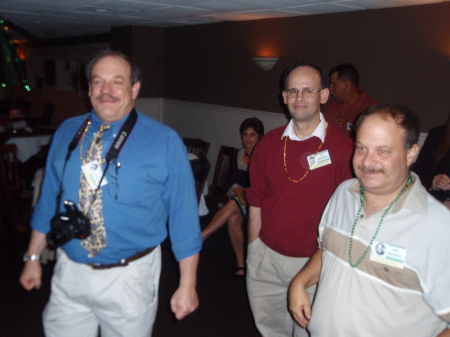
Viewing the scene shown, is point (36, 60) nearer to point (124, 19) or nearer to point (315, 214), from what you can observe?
point (124, 19)

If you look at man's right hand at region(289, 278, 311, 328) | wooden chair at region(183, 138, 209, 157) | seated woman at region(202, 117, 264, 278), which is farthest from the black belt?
wooden chair at region(183, 138, 209, 157)

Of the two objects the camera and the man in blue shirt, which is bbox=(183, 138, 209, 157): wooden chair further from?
the camera

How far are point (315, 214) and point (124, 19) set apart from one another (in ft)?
17.2

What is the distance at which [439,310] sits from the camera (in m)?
1.19

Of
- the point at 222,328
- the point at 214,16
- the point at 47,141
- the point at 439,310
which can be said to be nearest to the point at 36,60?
the point at 47,141

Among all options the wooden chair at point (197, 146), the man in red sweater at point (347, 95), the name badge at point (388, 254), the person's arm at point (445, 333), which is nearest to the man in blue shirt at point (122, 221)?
the name badge at point (388, 254)

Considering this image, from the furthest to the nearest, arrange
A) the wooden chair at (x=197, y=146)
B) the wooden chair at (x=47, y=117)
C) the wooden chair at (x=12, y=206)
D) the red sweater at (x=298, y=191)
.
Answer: the wooden chair at (x=47, y=117)
the wooden chair at (x=197, y=146)
the wooden chair at (x=12, y=206)
the red sweater at (x=298, y=191)

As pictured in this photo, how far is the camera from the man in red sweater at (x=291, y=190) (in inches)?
76.3

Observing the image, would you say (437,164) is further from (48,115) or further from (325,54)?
(48,115)

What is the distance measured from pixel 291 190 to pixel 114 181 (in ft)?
2.72

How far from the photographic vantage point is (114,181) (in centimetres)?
160

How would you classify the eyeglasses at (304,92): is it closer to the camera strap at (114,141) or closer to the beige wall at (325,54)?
the camera strap at (114,141)

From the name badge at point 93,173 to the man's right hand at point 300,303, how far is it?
33.1 inches

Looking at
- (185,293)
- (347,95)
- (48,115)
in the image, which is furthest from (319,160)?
(48,115)
